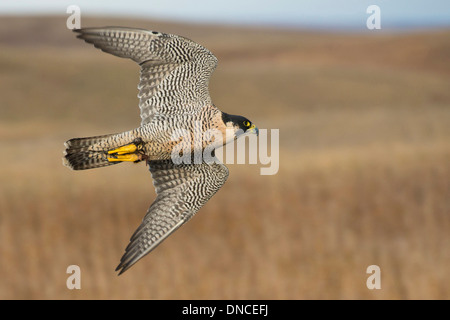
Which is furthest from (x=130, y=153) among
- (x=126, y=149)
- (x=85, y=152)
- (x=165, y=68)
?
(x=165, y=68)

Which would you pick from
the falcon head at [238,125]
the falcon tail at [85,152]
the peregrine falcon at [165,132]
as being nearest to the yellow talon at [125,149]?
the peregrine falcon at [165,132]

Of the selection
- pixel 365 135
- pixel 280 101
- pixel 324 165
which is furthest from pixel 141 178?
pixel 280 101

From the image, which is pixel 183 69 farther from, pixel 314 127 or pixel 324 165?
pixel 314 127

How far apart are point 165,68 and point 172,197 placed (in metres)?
0.78

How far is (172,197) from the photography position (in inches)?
120

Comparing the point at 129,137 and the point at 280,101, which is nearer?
the point at 129,137

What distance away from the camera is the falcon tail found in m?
2.66

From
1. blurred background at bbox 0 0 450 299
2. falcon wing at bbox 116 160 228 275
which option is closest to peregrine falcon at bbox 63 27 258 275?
falcon wing at bbox 116 160 228 275

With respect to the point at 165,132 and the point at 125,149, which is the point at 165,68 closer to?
the point at 165,132

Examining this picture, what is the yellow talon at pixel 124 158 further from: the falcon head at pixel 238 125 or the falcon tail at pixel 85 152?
the falcon head at pixel 238 125

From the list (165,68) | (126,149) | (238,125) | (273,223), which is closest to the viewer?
(126,149)

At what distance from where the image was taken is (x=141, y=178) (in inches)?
619

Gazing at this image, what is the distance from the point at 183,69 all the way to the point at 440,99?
43.1m

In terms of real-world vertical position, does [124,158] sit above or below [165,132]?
below
